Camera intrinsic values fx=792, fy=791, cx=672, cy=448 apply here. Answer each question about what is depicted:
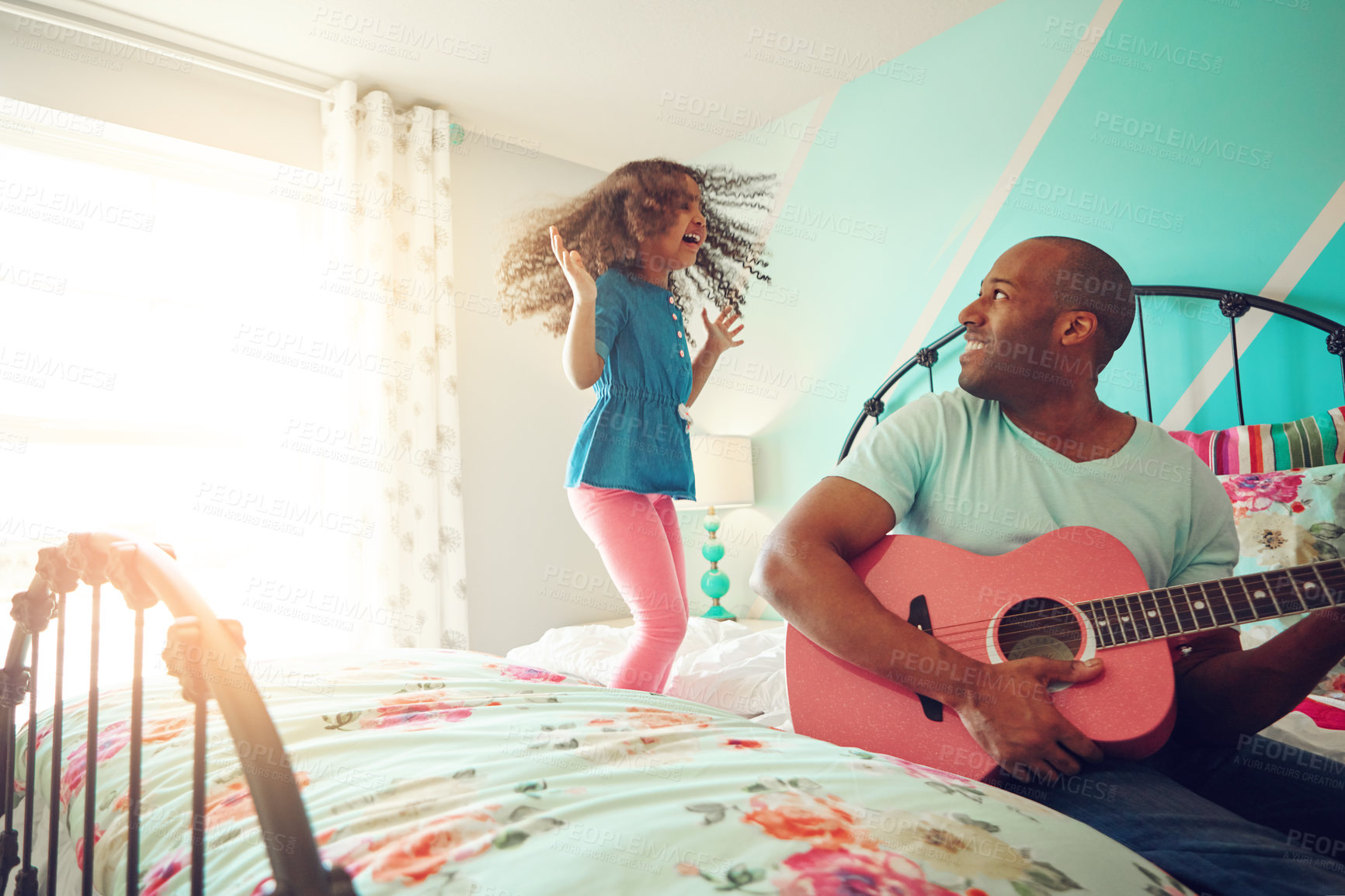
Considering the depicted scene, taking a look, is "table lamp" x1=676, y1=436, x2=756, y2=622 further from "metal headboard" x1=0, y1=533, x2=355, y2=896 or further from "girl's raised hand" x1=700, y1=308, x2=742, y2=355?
"metal headboard" x1=0, y1=533, x2=355, y2=896

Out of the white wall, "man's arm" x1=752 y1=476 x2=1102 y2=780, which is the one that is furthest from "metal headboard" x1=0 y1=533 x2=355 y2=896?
the white wall

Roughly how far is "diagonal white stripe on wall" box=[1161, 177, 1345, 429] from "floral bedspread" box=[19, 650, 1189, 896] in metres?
1.60

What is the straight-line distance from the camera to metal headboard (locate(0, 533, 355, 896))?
1.62 feet

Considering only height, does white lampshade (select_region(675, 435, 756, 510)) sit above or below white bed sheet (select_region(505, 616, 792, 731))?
above

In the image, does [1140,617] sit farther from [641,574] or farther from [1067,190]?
[1067,190]

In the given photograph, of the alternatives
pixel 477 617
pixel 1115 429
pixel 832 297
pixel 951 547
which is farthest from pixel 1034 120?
pixel 477 617

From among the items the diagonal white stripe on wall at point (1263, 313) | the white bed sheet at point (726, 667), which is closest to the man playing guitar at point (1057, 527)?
the white bed sheet at point (726, 667)

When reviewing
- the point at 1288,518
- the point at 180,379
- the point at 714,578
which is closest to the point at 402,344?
the point at 180,379

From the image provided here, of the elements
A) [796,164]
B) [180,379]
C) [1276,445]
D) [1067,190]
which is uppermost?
[796,164]

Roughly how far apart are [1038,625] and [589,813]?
23.3 inches

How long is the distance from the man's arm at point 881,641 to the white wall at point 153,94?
2.67 metres

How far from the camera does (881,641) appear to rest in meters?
0.94

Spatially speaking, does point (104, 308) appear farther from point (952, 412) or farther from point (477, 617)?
point (952, 412)

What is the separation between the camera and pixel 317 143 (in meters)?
2.96
